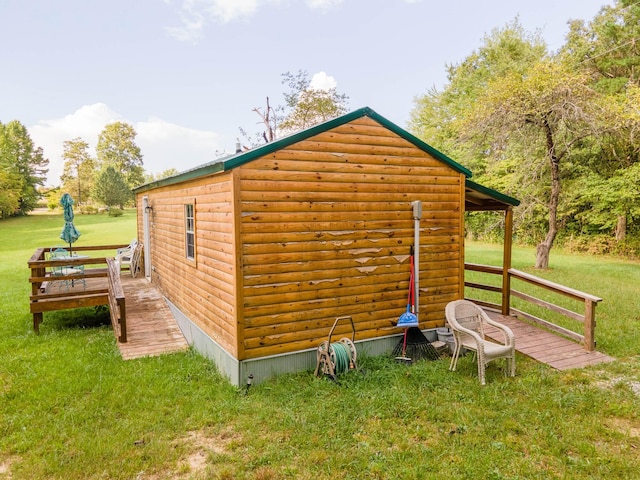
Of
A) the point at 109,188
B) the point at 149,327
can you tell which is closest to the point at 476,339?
the point at 149,327

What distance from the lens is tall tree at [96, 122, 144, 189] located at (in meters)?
50.6

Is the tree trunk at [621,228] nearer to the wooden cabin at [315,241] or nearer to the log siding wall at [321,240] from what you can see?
the wooden cabin at [315,241]

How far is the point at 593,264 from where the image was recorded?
51.0ft

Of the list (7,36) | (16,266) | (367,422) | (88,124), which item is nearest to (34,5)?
(7,36)

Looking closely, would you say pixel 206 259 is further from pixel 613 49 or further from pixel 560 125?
pixel 613 49

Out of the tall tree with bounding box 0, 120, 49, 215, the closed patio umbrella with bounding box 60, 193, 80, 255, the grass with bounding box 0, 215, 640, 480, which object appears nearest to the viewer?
A: the grass with bounding box 0, 215, 640, 480

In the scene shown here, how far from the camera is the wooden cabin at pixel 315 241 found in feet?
16.8

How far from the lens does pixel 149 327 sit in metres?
7.35

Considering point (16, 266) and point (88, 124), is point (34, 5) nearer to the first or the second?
point (16, 266)

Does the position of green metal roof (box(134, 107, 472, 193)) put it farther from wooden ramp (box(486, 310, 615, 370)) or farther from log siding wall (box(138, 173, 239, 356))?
wooden ramp (box(486, 310, 615, 370))

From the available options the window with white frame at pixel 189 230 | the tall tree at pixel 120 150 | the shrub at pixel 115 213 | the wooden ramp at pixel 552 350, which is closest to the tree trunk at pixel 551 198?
the wooden ramp at pixel 552 350

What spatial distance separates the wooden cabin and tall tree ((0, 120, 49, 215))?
128 ft

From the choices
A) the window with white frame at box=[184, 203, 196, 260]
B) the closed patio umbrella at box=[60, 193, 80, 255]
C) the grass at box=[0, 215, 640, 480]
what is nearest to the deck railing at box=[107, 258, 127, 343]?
the grass at box=[0, 215, 640, 480]

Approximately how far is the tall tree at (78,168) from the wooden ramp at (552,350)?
5163 centimetres
